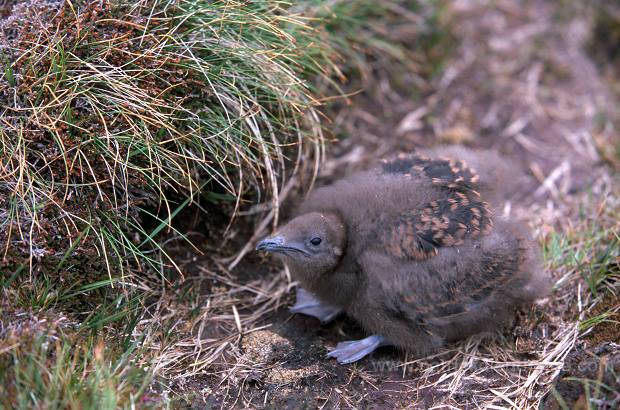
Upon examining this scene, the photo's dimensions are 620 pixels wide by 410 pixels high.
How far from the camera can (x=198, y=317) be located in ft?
13.5

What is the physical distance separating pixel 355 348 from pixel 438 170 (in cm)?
123

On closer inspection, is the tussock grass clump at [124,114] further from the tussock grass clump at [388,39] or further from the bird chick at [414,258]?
the tussock grass clump at [388,39]

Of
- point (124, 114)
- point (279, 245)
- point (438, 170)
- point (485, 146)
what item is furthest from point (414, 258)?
point (485, 146)

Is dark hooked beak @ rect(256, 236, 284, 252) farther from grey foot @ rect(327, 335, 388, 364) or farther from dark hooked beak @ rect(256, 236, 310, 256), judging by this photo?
grey foot @ rect(327, 335, 388, 364)

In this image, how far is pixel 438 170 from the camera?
412cm

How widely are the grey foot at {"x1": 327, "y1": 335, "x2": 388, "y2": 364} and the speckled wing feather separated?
1038 mm

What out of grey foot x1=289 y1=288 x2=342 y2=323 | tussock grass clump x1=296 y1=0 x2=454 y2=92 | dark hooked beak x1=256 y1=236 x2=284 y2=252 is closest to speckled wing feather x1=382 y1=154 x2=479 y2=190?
dark hooked beak x1=256 y1=236 x2=284 y2=252

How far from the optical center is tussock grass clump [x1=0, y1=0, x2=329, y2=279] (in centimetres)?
358

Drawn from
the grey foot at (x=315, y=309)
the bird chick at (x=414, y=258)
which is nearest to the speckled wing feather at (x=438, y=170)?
the bird chick at (x=414, y=258)

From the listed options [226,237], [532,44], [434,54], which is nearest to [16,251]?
[226,237]

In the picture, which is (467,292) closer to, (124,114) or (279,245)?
(279,245)

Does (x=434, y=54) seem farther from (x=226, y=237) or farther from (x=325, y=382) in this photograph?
(x=325, y=382)

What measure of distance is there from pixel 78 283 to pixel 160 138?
949mm

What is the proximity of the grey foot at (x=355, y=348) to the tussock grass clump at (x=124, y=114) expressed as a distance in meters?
1.17
